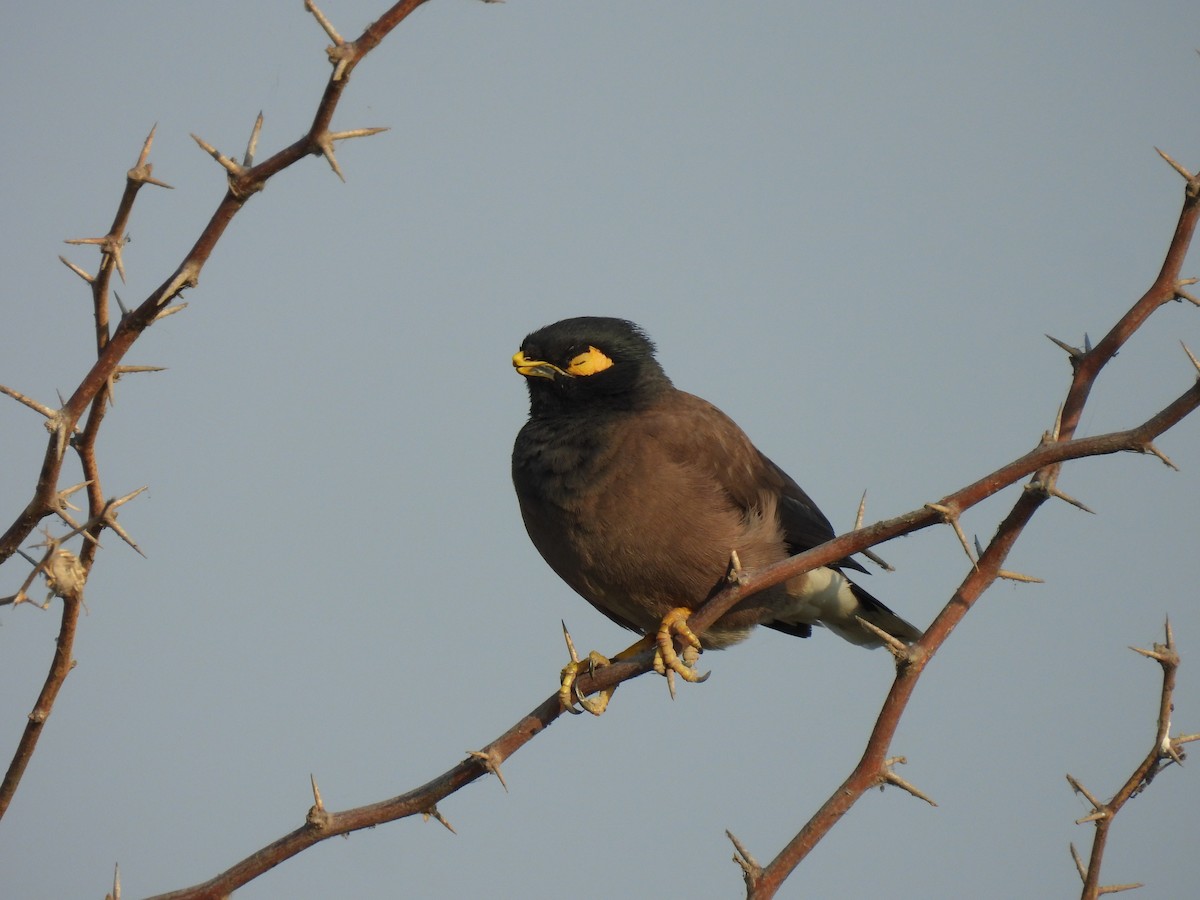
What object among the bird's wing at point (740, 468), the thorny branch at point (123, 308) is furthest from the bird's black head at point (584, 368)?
the thorny branch at point (123, 308)

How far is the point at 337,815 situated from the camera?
10.2 feet

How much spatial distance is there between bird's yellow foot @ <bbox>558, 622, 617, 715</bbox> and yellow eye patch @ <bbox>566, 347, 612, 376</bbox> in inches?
52.2

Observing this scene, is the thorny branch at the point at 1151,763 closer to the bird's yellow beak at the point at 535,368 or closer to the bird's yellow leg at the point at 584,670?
the bird's yellow leg at the point at 584,670

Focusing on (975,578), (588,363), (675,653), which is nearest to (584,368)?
(588,363)

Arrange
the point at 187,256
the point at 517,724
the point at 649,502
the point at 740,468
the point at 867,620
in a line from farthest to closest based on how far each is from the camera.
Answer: the point at 867,620
the point at 740,468
the point at 649,502
the point at 517,724
the point at 187,256

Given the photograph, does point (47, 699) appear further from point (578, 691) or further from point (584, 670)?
point (584, 670)

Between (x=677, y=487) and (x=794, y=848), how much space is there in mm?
2317

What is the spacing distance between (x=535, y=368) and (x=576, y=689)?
2025 millimetres

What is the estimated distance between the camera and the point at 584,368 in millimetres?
5703

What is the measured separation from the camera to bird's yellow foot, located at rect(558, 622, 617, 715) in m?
3.96

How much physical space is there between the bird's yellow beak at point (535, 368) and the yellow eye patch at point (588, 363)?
A: 0.19 ft

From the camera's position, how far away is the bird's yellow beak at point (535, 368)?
5668mm


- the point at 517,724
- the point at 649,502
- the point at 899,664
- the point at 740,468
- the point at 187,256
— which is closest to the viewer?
the point at 187,256

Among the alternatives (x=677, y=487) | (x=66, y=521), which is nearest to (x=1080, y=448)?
(x=66, y=521)
